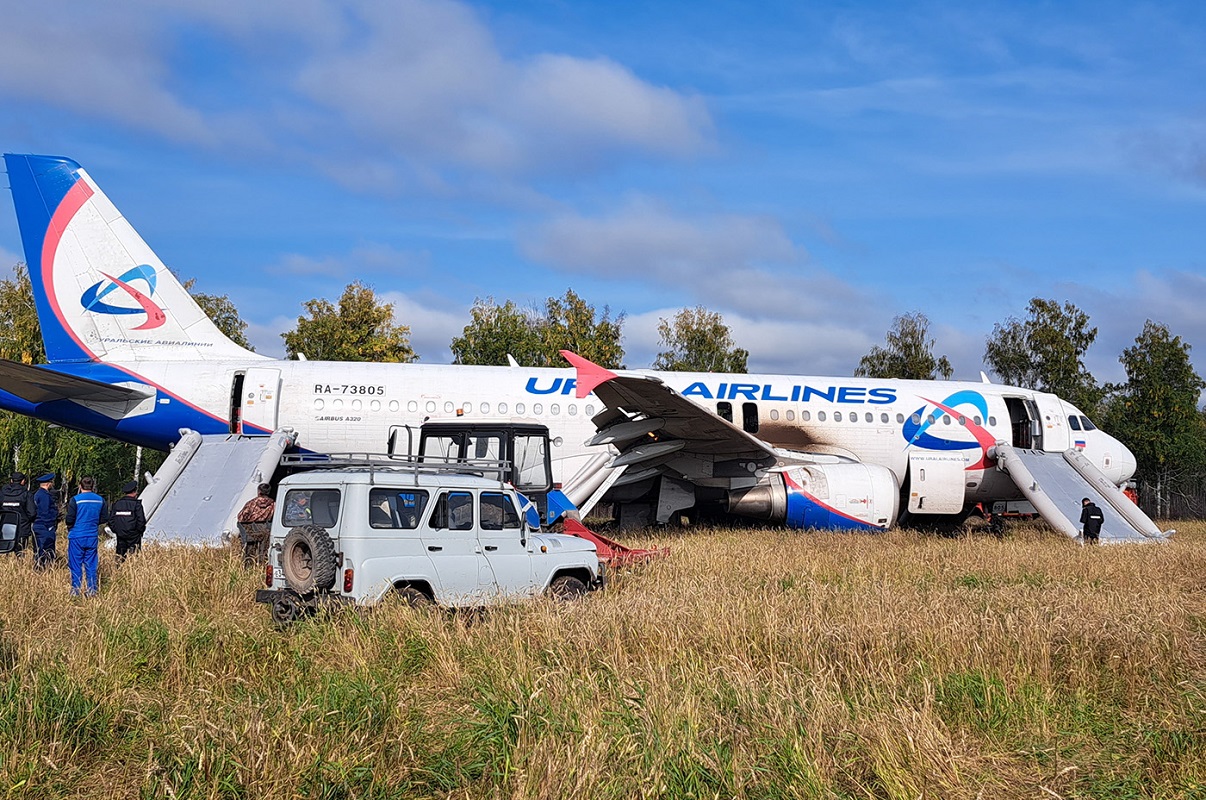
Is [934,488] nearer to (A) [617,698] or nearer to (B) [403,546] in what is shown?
(B) [403,546]

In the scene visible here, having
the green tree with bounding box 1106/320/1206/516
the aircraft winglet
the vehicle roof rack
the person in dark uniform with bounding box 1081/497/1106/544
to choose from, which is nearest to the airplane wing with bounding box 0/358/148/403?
the vehicle roof rack

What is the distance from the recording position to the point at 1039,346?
40.7m

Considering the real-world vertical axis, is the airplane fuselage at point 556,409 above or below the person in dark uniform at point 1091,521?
above

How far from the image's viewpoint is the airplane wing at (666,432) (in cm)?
1766

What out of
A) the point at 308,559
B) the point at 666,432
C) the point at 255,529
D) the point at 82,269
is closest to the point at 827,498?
the point at 666,432

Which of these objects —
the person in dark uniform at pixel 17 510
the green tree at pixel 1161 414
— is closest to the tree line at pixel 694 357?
the green tree at pixel 1161 414

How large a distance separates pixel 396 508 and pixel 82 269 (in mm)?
14799

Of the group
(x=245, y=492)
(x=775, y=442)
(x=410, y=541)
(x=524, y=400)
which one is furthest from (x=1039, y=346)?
(x=410, y=541)

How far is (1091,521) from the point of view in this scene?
17703mm

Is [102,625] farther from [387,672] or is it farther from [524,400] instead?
[524,400]

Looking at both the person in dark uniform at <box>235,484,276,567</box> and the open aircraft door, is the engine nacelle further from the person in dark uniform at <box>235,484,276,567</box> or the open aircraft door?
the person in dark uniform at <box>235,484,276,567</box>

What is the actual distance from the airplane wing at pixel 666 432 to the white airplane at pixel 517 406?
47 mm

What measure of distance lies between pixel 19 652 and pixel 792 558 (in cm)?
999

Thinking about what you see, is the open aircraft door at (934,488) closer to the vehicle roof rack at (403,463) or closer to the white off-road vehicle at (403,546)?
the vehicle roof rack at (403,463)
